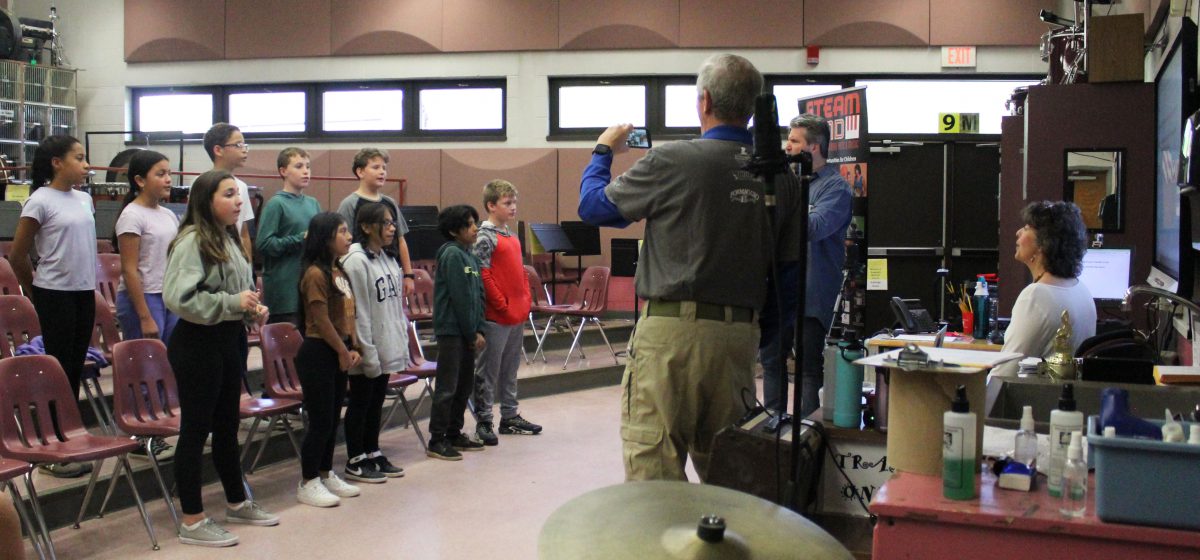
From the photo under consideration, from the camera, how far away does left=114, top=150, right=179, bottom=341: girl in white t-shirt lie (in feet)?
15.2

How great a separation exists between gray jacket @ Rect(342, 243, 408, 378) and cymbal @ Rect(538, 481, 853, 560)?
12.2 ft

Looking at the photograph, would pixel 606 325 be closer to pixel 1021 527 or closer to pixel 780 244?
pixel 780 244

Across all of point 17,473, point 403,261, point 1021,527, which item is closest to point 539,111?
point 403,261

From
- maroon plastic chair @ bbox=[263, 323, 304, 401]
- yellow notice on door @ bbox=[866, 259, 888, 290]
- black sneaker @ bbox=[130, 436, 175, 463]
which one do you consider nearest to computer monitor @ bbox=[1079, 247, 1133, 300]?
yellow notice on door @ bbox=[866, 259, 888, 290]

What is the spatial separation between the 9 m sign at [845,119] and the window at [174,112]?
810 centimetres

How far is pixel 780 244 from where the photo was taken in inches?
110

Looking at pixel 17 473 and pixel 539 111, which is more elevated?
pixel 539 111

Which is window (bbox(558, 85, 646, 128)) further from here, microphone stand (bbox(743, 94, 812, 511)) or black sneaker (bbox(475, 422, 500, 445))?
microphone stand (bbox(743, 94, 812, 511))

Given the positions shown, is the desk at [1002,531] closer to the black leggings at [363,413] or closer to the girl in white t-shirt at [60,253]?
the black leggings at [363,413]

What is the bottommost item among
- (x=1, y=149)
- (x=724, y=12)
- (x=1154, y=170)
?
(x=1154, y=170)

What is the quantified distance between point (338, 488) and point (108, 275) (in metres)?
2.96

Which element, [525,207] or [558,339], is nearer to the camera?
[558,339]

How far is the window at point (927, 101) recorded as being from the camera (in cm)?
1070

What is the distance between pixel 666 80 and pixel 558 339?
3492mm
